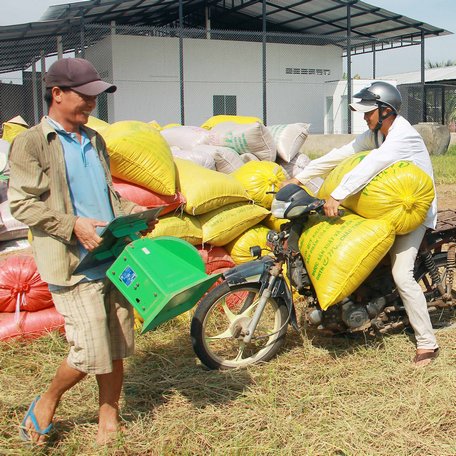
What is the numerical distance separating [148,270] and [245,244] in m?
2.39

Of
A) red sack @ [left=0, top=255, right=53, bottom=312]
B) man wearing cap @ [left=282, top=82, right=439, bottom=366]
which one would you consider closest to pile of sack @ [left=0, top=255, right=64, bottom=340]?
red sack @ [left=0, top=255, right=53, bottom=312]

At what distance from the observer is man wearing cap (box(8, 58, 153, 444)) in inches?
94.4

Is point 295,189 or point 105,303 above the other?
point 295,189

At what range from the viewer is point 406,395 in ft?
10.5

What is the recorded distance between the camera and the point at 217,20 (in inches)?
953

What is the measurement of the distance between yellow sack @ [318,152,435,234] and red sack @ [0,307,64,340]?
2.18 meters

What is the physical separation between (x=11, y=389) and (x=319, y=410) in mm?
1686

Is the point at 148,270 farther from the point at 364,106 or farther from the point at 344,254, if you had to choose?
the point at 364,106

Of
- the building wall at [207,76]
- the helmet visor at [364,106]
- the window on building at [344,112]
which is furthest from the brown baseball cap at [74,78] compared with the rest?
the window on building at [344,112]

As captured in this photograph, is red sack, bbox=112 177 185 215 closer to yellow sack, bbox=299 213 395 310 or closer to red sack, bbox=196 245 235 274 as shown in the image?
red sack, bbox=196 245 235 274

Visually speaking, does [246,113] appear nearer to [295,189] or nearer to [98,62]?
[98,62]

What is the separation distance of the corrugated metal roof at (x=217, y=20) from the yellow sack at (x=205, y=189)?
1144 cm

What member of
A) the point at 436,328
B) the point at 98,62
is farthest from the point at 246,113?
the point at 436,328

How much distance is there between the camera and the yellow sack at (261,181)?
16.2ft
